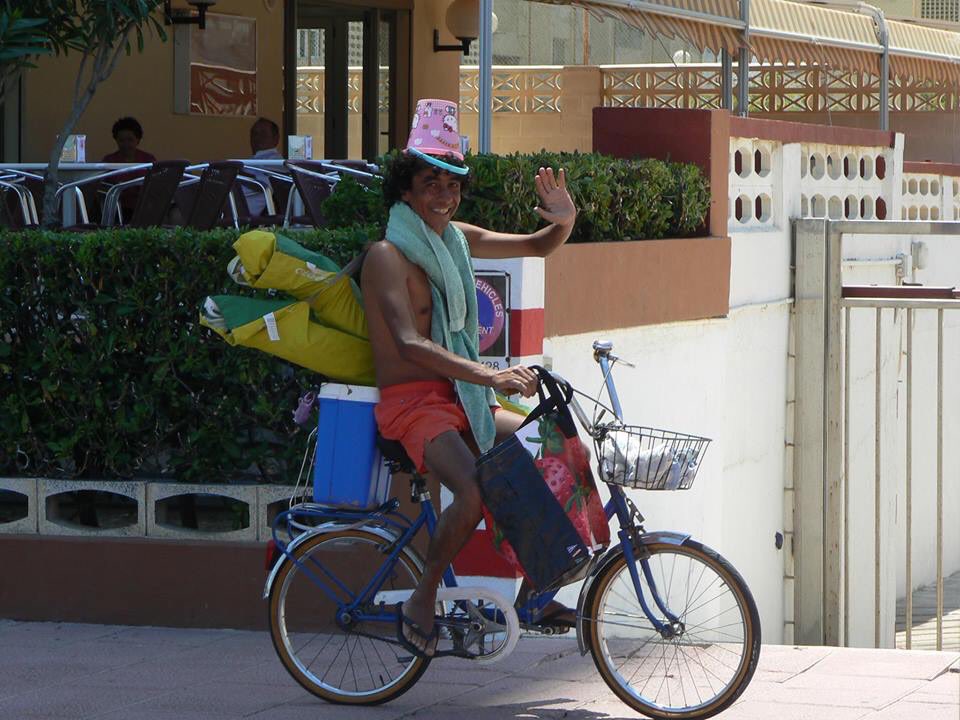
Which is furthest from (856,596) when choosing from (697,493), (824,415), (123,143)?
(123,143)

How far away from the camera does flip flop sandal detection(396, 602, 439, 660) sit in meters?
5.23

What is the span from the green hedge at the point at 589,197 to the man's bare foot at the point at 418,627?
2315mm

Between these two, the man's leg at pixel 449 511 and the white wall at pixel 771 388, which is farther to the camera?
the white wall at pixel 771 388

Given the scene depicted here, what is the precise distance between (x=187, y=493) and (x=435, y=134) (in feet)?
6.96

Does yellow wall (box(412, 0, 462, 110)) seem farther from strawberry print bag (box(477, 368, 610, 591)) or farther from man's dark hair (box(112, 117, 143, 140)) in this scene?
strawberry print bag (box(477, 368, 610, 591))

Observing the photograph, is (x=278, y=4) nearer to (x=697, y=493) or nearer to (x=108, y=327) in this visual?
(x=697, y=493)

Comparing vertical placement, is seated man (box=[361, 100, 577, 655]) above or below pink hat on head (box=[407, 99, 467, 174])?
below

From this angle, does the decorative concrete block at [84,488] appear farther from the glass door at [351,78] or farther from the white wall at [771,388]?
the glass door at [351,78]

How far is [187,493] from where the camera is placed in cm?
674

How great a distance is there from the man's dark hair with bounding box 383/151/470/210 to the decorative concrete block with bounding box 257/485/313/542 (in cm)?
165

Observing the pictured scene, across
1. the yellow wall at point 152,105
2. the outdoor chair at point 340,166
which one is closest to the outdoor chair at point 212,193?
the outdoor chair at point 340,166

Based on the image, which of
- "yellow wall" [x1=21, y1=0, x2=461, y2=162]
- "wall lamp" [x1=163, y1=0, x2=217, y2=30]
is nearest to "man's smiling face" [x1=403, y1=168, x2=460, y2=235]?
"yellow wall" [x1=21, y1=0, x2=461, y2=162]

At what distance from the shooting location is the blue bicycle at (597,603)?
5.10 meters

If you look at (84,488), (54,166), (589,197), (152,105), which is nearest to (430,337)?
(84,488)
